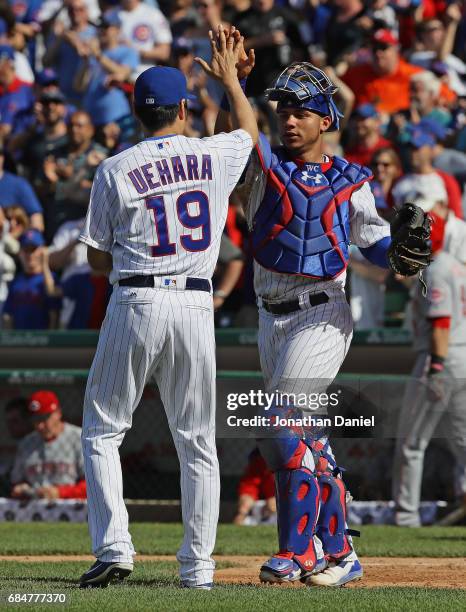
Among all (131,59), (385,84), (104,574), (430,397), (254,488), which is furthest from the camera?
(131,59)

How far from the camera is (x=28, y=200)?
1190cm

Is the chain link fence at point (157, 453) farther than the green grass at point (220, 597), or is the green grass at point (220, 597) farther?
the chain link fence at point (157, 453)

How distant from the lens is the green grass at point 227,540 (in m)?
7.41

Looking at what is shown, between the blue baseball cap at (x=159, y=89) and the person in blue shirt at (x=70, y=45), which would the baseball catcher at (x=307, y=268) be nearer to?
the blue baseball cap at (x=159, y=89)

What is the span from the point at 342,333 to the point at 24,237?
5956mm

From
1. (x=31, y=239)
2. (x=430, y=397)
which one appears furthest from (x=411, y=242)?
(x=31, y=239)

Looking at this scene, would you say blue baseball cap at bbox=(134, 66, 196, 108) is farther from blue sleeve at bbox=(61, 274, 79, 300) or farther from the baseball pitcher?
blue sleeve at bbox=(61, 274, 79, 300)

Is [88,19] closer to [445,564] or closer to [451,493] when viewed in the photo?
[451,493]

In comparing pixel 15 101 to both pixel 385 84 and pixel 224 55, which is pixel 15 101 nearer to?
pixel 385 84

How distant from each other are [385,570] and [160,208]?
257 cm

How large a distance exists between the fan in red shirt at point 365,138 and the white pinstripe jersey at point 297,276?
5.73m

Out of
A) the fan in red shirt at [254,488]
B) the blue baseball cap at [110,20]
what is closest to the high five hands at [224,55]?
the fan in red shirt at [254,488]

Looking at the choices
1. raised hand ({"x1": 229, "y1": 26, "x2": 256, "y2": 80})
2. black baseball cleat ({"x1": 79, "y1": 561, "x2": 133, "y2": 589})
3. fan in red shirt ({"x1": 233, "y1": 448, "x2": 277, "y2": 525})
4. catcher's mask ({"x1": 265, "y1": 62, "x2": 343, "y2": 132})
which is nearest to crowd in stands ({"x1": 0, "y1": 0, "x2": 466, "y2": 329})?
fan in red shirt ({"x1": 233, "y1": 448, "x2": 277, "y2": 525})

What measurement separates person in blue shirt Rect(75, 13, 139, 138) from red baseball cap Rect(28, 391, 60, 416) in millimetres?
3763
